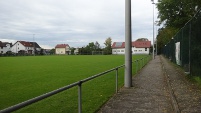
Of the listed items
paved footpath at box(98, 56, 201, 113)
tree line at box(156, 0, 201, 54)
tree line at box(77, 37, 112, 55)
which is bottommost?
paved footpath at box(98, 56, 201, 113)

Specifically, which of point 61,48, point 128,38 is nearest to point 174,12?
point 128,38

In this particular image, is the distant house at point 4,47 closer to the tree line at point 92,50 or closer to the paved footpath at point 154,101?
the tree line at point 92,50

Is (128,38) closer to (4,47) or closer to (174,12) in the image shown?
(174,12)

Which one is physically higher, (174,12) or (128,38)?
(174,12)

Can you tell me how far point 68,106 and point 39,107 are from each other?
891mm

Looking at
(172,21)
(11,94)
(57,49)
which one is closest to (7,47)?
(57,49)

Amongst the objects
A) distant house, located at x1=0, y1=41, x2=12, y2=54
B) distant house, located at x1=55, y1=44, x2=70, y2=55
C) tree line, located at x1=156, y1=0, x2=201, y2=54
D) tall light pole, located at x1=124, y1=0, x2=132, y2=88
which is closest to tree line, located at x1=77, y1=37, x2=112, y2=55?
distant house, located at x1=55, y1=44, x2=70, y2=55

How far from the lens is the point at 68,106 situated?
714cm

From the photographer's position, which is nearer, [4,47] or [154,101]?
[154,101]

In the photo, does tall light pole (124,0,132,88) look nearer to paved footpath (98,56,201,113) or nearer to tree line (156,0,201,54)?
paved footpath (98,56,201,113)

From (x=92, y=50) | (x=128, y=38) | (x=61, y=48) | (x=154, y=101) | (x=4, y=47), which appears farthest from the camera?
(x=61, y=48)

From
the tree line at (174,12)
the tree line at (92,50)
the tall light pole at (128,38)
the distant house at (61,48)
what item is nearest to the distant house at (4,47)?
A: the distant house at (61,48)

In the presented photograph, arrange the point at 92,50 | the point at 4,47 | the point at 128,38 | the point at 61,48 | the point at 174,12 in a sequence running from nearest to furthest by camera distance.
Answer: the point at 128,38, the point at 174,12, the point at 92,50, the point at 4,47, the point at 61,48

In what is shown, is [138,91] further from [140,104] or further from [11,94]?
[11,94]
